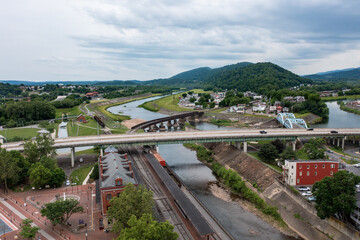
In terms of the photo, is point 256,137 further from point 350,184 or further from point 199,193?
point 350,184

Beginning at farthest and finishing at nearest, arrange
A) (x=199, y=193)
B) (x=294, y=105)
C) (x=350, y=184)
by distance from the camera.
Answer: (x=294, y=105) → (x=199, y=193) → (x=350, y=184)

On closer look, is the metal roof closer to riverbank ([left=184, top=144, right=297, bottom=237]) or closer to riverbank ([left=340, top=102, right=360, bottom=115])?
riverbank ([left=184, top=144, right=297, bottom=237])

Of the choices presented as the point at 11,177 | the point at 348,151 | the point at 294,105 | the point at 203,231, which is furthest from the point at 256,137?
the point at 294,105

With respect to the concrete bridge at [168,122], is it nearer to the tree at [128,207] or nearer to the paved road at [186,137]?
the paved road at [186,137]

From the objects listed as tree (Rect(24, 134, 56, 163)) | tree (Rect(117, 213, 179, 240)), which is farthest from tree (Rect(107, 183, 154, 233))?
tree (Rect(24, 134, 56, 163))

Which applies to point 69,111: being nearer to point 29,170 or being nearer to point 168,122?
point 168,122

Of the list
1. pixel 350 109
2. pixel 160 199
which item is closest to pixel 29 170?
pixel 160 199
